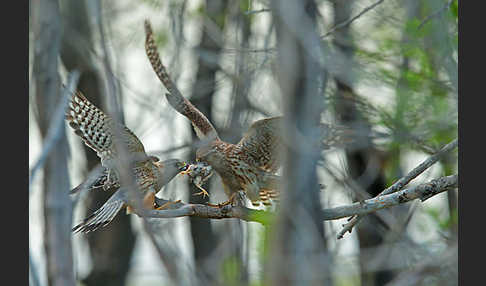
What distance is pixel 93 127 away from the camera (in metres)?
4.85

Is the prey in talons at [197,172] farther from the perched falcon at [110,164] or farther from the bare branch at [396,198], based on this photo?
the bare branch at [396,198]

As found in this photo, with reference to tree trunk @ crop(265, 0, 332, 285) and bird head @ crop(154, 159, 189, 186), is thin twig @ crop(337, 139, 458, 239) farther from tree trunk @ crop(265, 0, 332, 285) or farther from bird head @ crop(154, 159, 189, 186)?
bird head @ crop(154, 159, 189, 186)

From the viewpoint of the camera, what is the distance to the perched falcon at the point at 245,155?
15.7ft

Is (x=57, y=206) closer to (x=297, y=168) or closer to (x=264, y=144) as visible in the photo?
(x=297, y=168)

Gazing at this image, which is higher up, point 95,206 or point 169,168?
point 169,168

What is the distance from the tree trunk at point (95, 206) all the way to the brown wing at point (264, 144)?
3954 mm

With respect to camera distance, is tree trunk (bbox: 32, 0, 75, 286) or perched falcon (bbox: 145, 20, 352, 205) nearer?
tree trunk (bbox: 32, 0, 75, 286)

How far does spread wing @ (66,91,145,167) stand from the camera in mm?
4659

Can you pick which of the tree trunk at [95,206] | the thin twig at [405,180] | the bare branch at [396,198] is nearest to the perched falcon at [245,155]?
the thin twig at [405,180]

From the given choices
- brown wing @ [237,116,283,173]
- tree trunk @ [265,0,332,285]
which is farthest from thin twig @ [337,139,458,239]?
brown wing @ [237,116,283,173]

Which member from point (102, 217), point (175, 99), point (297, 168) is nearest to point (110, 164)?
point (102, 217)

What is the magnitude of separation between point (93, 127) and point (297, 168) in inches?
111

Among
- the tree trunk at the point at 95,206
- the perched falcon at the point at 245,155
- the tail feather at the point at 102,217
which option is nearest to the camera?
the tail feather at the point at 102,217

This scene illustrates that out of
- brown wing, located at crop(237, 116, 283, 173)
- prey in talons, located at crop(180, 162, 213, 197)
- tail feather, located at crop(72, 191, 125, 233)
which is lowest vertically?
tail feather, located at crop(72, 191, 125, 233)
